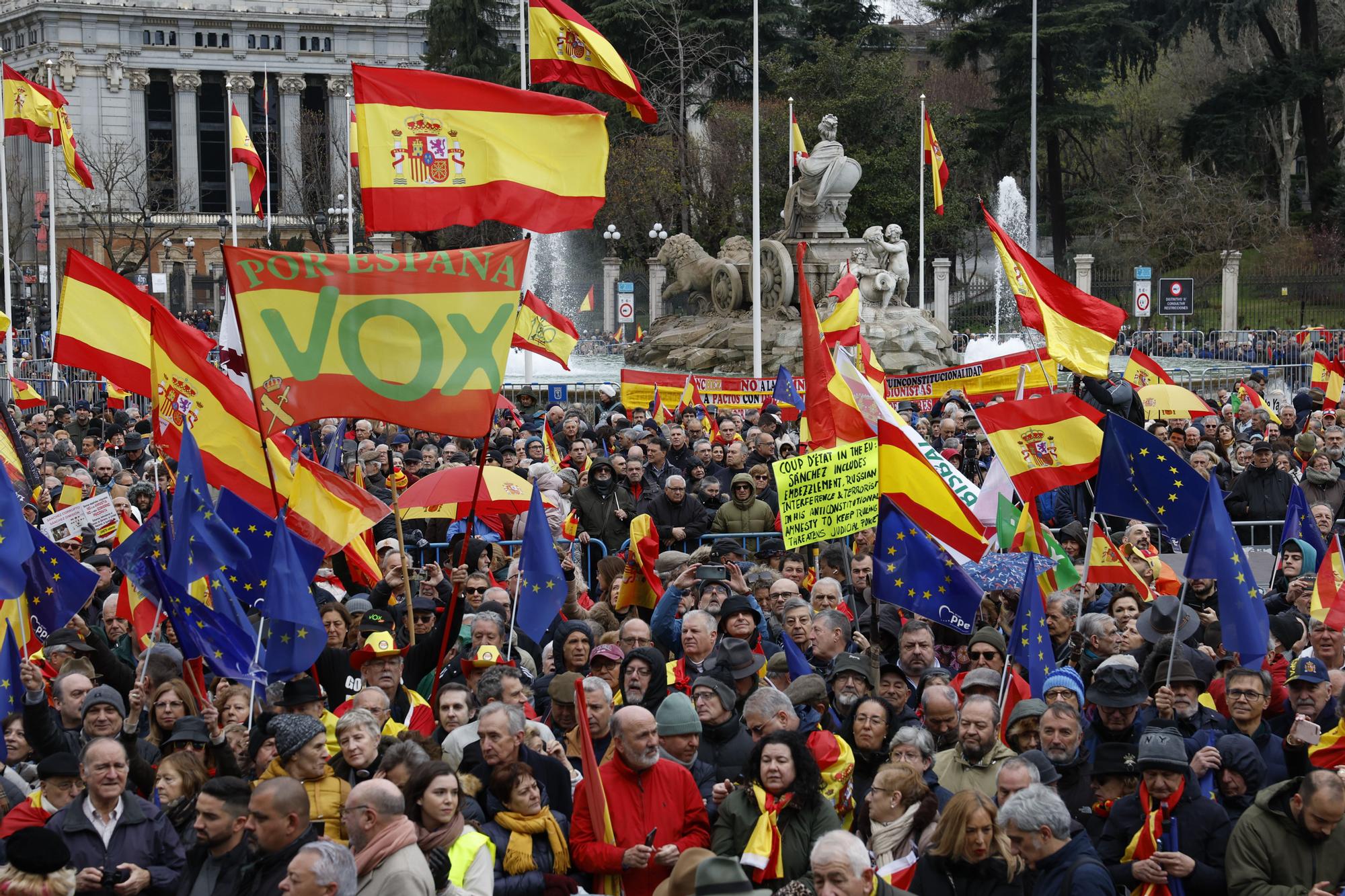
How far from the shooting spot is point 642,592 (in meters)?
11.1

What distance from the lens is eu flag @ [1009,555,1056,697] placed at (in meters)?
8.62

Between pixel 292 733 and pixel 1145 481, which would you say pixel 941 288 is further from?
pixel 292 733

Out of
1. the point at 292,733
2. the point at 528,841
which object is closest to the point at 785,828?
the point at 528,841

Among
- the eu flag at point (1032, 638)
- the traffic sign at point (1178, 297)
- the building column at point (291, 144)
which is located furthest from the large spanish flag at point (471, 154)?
the building column at point (291, 144)

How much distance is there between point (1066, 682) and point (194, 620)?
375cm

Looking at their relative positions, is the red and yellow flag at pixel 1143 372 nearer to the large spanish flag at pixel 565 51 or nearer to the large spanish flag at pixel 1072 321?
the large spanish flag at pixel 1072 321

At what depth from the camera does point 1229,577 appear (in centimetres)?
836

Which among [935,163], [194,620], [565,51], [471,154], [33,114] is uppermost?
[33,114]

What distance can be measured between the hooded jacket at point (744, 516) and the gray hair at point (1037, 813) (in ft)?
23.6

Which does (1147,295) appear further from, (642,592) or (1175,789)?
(1175,789)

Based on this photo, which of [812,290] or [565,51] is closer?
[565,51]

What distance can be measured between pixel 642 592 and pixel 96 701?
165 inches

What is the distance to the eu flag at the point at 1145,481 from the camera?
9.77 meters

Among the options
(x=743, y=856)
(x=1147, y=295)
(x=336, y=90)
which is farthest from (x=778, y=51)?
(x=743, y=856)
